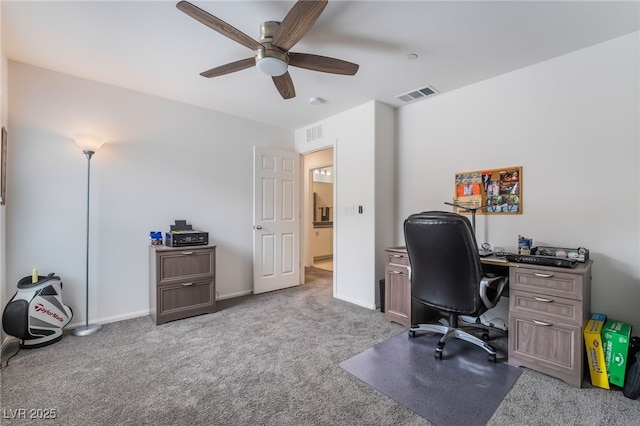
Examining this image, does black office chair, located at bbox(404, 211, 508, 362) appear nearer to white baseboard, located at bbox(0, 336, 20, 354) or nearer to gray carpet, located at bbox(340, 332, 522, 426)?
gray carpet, located at bbox(340, 332, 522, 426)

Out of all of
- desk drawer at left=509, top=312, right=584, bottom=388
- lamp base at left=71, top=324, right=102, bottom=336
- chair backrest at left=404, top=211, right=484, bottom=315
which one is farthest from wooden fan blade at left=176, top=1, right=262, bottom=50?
lamp base at left=71, top=324, right=102, bottom=336

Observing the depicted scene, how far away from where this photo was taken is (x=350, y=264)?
12.2ft

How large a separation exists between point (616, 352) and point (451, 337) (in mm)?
1003

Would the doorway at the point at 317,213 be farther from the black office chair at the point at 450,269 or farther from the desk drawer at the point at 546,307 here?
the desk drawer at the point at 546,307

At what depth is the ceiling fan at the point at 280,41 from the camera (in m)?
1.62

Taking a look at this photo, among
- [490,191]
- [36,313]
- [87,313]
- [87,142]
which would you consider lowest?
[87,313]

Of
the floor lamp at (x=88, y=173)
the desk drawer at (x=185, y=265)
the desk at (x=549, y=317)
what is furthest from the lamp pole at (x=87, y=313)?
the desk at (x=549, y=317)

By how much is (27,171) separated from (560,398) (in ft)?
15.0

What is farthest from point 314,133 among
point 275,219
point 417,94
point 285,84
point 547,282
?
point 547,282

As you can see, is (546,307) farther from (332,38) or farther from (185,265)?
(185,265)

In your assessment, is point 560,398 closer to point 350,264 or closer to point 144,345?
point 350,264

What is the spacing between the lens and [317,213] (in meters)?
6.76

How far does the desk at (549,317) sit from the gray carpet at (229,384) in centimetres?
11

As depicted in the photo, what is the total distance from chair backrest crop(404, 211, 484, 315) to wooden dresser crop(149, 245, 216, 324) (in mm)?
2236
